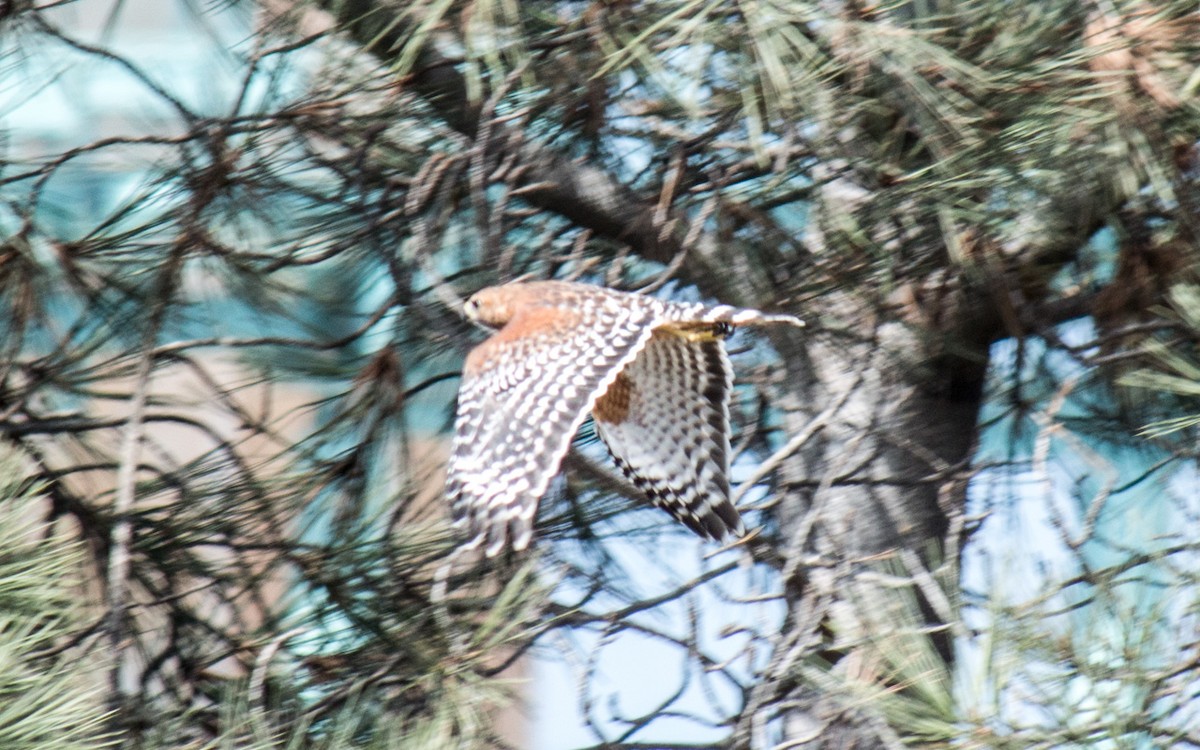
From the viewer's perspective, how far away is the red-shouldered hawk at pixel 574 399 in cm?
160

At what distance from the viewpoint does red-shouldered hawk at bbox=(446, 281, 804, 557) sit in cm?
160

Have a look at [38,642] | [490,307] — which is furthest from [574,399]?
[38,642]

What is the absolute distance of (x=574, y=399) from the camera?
1.67 m

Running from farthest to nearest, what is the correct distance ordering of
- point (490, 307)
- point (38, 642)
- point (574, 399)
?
1. point (490, 307)
2. point (574, 399)
3. point (38, 642)

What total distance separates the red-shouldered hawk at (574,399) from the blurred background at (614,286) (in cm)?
6

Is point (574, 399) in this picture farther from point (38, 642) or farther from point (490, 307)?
point (38, 642)

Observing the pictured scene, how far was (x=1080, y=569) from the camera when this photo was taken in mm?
1616

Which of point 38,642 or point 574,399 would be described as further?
point 574,399

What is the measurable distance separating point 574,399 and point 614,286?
256 millimetres

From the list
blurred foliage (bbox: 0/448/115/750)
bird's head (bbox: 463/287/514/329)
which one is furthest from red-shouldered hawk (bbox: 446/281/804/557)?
blurred foliage (bbox: 0/448/115/750)

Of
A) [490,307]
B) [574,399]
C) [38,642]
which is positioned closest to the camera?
[38,642]

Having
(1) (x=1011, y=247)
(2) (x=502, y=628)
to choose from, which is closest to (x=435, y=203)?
(2) (x=502, y=628)

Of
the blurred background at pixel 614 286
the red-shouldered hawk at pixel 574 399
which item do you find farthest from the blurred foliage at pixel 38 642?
the red-shouldered hawk at pixel 574 399

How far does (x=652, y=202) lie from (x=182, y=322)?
0.59 meters
